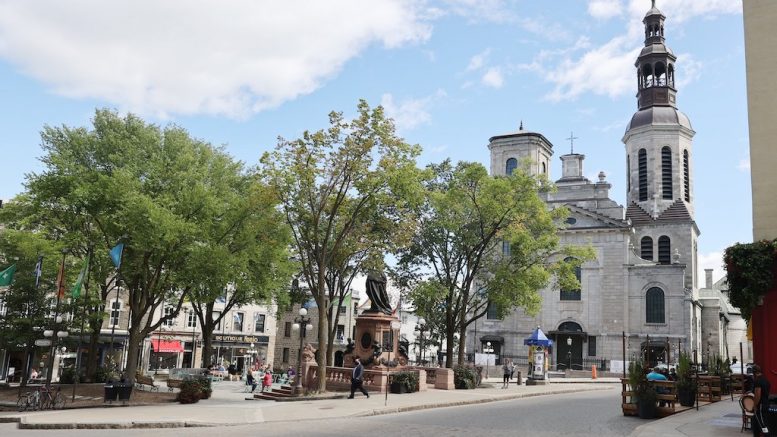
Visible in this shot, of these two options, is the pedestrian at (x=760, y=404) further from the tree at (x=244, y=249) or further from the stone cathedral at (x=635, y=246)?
the stone cathedral at (x=635, y=246)

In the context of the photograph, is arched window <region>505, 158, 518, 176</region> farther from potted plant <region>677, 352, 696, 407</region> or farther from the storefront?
potted plant <region>677, 352, 696, 407</region>

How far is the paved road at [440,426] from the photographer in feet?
48.6

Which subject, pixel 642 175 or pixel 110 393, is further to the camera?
pixel 642 175

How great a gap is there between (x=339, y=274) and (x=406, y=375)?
9467 millimetres

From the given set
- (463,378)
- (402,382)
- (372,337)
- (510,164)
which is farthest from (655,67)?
(402,382)

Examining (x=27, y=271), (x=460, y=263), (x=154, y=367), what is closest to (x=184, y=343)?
(x=154, y=367)

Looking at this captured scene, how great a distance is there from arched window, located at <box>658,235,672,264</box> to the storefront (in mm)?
39887

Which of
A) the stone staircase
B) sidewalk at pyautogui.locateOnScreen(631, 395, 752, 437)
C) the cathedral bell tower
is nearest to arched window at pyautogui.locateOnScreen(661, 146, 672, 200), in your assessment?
the cathedral bell tower

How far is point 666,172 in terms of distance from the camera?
65000 mm

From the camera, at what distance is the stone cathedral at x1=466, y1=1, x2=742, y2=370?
2269 inches

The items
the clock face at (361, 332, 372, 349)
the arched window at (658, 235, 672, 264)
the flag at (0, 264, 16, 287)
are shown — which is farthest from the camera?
the arched window at (658, 235, 672, 264)

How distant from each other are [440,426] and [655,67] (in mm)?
60068

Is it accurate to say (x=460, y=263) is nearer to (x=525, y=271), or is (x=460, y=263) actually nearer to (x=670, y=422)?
(x=525, y=271)

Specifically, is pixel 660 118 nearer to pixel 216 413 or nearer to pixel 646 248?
pixel 646 248
